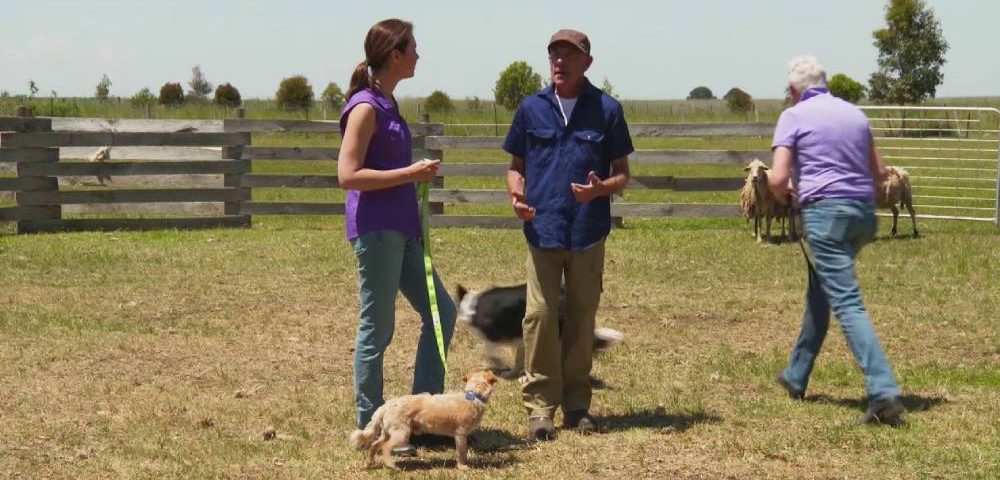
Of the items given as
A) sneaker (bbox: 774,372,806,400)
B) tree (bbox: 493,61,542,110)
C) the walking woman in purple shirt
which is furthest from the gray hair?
tree (bbox: 493,61,542,110)

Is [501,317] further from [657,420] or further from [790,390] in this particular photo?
[790,390]

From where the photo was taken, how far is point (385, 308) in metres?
6.07

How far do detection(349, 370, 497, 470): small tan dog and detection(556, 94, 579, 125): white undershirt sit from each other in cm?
136

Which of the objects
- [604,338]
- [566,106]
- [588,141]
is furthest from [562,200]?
[604,338]

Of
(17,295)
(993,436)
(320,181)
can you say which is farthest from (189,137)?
(993,436)

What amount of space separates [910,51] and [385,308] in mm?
52639

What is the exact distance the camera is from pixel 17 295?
11.2 meters

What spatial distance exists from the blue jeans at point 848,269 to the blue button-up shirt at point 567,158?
1.07 metres

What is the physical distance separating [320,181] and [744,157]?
5744 mm

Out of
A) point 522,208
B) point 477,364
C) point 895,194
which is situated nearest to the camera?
point 522,208

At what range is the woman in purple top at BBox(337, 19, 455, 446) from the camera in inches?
230

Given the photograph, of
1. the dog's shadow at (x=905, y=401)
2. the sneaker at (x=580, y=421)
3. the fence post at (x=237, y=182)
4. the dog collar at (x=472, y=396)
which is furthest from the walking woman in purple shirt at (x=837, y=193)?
the fence post at (x=237, y=182)

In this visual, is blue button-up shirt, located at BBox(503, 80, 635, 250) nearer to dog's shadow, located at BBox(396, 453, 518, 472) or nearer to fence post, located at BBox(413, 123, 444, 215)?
dog's shadow, located at BBox(396, 453, 518, 472)

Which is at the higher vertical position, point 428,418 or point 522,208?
point 522,208
